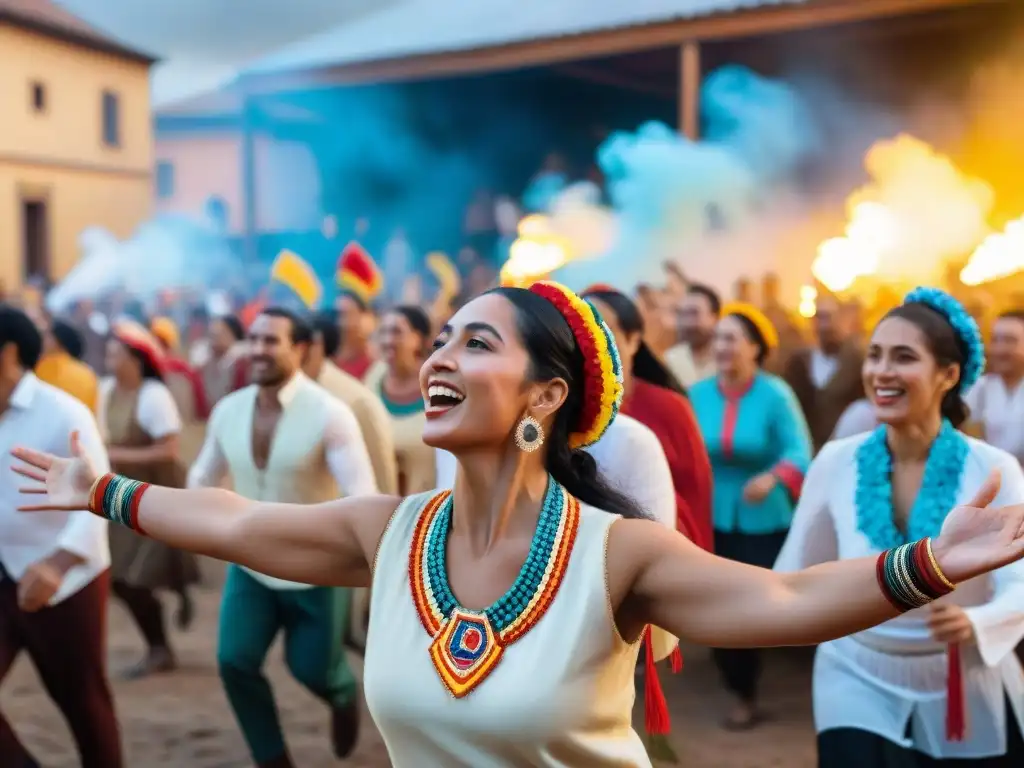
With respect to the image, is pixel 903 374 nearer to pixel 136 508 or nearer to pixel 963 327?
pixel 963 327

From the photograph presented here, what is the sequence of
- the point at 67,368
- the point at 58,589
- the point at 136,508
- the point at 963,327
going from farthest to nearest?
1. the point at 67,368
2. the point at 58,589
3. the point at 963,327
4. the point at 136,508

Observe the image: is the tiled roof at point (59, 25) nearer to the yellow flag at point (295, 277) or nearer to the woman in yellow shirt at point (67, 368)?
the yellow flag at point (295, 277)

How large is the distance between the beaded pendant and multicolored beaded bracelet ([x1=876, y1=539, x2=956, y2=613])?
618 mm

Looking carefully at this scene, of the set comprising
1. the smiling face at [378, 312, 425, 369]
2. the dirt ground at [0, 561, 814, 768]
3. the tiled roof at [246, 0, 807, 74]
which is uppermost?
the tiled roof at [246, 0, 807, 74]

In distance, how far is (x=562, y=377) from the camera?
9.25ft

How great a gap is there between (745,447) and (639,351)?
1423 millimetres

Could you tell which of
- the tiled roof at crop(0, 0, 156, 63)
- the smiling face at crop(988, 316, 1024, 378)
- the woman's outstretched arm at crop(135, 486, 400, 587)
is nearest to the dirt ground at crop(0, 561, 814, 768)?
the smiling face at crop(988, 316, 1024, 378)

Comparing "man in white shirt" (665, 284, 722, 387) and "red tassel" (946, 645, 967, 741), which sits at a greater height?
"man in white shirt" (665, 284, 722, 387)

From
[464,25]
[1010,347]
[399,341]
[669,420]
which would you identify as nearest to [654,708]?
[669,420]

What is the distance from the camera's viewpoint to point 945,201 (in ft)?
58.3

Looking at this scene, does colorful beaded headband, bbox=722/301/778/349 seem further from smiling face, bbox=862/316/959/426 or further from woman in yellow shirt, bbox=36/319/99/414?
woman in yellow shirt, bbox=36/319/99/414

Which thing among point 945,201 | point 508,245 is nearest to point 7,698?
point 945,201

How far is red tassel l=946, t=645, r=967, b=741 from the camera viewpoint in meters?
3.79

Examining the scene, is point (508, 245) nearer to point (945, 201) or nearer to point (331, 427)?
point (945, 201)
